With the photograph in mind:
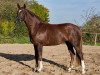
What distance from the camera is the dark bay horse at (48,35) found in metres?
10.5

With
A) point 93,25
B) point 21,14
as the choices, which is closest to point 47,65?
point 21,14

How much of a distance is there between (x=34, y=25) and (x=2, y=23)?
24.1 meters

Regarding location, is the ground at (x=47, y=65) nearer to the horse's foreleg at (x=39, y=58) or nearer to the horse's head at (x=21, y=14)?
the horse's foreleg at (x=39, y=58)

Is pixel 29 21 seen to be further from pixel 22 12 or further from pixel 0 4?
pixel 0 4

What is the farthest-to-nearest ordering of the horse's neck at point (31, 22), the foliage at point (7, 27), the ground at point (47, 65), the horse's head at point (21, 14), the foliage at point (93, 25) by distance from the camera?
the foliage at point (7, 27), the foliage at point (93, 25), the horse's neck at point (31, 22), the ground at point (47, 65), the horse's head at point (21, 14)

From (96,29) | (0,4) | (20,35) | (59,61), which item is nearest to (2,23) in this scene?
(0,4)

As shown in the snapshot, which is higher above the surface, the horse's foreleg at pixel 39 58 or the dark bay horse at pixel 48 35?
the dark bay horse at pixel 48 35

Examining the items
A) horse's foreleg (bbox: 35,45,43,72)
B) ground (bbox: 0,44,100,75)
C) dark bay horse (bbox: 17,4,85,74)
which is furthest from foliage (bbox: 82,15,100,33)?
horse's foreleg (bbox: 35,45,43,72)

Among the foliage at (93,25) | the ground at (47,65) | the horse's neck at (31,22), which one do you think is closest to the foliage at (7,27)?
the foliage at (93,25)

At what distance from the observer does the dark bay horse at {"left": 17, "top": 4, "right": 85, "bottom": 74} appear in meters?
10.5

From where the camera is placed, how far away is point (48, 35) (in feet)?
34.8

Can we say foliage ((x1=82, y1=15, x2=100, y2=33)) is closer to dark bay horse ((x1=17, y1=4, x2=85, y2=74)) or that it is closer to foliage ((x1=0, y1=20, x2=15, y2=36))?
foliage ((x1=0, y1=20, x2=15, y2=36))

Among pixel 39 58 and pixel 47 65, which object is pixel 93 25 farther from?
pixel 39 58

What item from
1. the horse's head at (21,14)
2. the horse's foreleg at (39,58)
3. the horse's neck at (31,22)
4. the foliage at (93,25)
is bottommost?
the foliage at (93,25)
